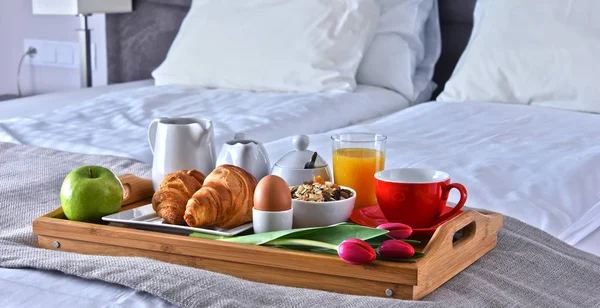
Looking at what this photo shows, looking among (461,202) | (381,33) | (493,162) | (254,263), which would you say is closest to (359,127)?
(493,162)

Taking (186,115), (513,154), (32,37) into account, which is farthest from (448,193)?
(32,37)

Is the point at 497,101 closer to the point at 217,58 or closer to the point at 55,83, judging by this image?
the point at 217,58

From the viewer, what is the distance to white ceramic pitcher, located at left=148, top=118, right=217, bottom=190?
1170 millimetres

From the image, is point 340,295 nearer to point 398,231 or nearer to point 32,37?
point 398,231

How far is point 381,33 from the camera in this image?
2449mm

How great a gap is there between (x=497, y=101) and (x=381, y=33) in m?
0.49

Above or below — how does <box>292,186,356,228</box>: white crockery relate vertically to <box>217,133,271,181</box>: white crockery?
below

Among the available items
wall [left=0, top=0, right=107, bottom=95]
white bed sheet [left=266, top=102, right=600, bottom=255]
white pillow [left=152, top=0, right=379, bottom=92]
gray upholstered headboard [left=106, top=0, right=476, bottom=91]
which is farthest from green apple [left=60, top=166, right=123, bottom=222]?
wall [left=0, top=0, right=107, bottom=95]

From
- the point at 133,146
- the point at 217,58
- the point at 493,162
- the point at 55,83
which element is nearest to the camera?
the point at 493,162

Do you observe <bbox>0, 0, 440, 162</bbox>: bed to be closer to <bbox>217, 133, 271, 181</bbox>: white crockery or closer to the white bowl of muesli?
<bbox>217, 133, 271, 181</bbox>: white crockery

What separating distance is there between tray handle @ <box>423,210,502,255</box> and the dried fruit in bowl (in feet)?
0.50

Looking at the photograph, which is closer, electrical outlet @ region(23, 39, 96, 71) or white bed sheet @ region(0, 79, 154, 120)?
white bed sheet @ region(0, 79, 154, 120)

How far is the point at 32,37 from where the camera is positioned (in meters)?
3.40

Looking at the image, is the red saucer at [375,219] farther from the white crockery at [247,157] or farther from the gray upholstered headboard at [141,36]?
the gray upholstered headboard at [141,36]
